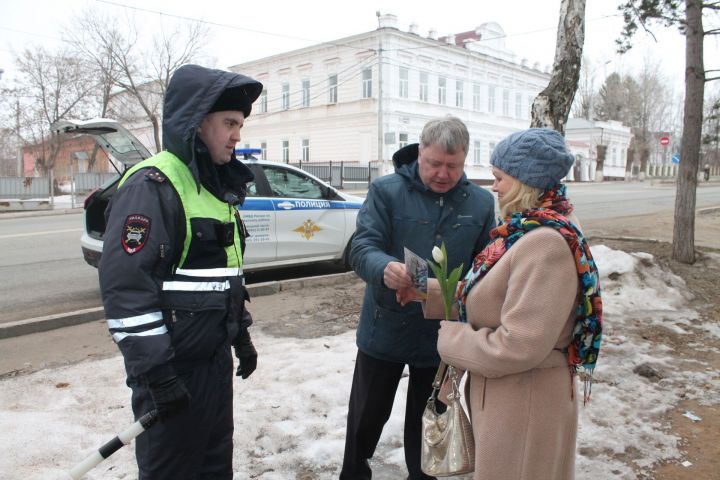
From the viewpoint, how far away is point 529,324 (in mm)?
1864

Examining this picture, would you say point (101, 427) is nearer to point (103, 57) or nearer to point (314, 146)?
point (103, 57)

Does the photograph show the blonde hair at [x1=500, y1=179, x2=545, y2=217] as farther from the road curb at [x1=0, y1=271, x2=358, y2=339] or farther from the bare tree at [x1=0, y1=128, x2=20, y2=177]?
the bare tree at [x1=0, y1=128, x2=20, y2=177]

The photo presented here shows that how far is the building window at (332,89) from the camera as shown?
129 ft

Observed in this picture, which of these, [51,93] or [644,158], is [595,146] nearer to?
[644,158]

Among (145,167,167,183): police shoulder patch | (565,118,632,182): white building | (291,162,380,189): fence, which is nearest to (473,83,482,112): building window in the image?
(565,118,632,182): white building

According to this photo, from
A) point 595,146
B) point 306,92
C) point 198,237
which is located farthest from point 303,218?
point 595,146

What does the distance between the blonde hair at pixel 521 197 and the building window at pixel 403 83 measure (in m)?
36.7

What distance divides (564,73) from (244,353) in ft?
18.8

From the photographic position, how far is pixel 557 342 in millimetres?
2016

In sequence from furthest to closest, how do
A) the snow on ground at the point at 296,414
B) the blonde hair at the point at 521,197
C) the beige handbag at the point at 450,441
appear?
the snow on ground at the point at 296,414 < the beige handbag at the point at 450,441 < the blonde hair at the point at 521,197

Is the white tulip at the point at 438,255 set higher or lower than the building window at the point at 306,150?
lower

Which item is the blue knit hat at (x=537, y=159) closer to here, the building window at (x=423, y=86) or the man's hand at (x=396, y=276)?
the man's hand at (x=396, y=276)

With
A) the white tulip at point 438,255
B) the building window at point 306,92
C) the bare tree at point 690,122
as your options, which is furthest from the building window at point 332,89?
the white tulip at point 438,255

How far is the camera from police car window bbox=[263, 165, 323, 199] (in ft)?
25.0
